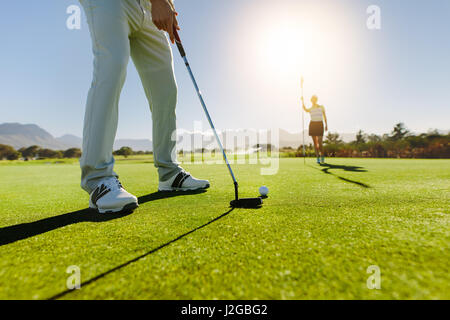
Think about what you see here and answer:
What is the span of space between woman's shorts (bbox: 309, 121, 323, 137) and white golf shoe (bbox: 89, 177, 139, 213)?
7.53 metres

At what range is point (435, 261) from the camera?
0.75 m

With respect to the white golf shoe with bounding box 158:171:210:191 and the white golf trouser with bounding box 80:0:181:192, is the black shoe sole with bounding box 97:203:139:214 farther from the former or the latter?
the white golf shoe with bounding box 158:171:210:191

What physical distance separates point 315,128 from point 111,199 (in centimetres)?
776

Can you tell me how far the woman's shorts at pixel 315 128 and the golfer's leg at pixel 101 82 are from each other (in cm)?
741

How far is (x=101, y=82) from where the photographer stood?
66.8 inches

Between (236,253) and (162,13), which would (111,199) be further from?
(162,13)

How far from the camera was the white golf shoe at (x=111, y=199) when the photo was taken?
5.14 feet

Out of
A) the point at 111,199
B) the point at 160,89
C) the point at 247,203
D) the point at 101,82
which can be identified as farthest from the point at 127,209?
the point at 160,89

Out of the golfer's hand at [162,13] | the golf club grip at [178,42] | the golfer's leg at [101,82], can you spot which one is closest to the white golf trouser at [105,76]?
the golfer's leg at [101,82]

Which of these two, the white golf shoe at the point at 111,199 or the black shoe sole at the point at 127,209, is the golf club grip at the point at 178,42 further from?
the black shoe sole at the point at 127,209

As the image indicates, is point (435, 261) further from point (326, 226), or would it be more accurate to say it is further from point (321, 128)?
point (321, 128)

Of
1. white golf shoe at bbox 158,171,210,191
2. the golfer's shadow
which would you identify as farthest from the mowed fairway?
white golf shoe at bbox 158,171,210,191
